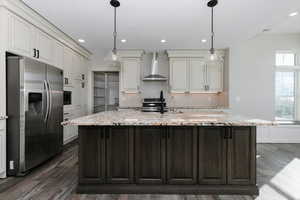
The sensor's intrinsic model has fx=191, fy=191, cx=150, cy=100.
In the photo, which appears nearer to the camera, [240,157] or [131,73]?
[240,157]

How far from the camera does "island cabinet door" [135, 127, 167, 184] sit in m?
2.41

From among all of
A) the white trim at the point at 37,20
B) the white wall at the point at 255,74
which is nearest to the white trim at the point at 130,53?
the white trim at the point at 37,20

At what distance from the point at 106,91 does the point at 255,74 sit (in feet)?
14.1

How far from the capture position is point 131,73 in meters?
5.45

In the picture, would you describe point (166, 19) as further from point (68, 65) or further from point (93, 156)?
point (68, 65)

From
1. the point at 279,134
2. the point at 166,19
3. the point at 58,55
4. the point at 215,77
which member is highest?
the point at 166,19

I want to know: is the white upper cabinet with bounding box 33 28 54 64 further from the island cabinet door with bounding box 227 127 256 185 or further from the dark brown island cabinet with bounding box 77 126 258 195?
the island cabinet door with bounding box 227 127 256 185

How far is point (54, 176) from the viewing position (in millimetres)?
2861

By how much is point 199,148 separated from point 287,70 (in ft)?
14.2

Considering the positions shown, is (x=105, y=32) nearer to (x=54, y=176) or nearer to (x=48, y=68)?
(x=48, y=68)

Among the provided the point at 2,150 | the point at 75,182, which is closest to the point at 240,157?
the point at 75,182

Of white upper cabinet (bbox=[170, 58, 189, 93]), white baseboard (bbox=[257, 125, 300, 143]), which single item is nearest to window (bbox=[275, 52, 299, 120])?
white baseboard (bbox=[257, 125, 300, 143])

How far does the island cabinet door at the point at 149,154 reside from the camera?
94.9 inches

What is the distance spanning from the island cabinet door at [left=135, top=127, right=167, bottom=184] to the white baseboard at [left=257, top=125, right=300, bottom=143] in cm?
376
